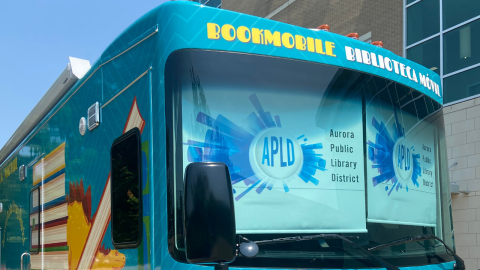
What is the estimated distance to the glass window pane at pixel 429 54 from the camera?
12641 millimetres

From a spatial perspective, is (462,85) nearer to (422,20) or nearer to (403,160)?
(422,20)

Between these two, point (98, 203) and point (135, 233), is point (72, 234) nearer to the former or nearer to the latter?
point (98, 203)

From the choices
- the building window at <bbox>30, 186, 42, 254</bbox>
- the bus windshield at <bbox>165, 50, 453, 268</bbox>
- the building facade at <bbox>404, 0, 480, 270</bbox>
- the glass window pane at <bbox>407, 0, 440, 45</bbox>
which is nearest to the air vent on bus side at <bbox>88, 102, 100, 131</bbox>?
the bus windshield at <bbox>165, 50, 453, 268</bbox>

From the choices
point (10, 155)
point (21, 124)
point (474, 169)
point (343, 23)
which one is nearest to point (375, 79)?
point (21, 124)

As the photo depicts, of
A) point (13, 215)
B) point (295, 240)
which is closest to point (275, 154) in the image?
point (295, 240)

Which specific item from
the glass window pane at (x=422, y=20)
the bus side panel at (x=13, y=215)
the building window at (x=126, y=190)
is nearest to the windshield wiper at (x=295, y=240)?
the building window at (x=126, y=190)

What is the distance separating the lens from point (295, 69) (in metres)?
3.03

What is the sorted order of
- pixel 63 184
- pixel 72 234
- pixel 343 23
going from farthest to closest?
pixel 343 23 < pixel 63 184 < pixel 72 234

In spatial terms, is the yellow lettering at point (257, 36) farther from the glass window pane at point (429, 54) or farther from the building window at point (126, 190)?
the glass window pane at point (429, 54)

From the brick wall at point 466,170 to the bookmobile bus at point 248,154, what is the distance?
28.9 ft

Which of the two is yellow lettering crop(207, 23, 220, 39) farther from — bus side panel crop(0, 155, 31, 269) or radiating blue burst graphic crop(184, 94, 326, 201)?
bus side panel crop(0, 155, 31, 269)

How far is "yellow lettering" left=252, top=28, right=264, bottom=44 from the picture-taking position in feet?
9.52

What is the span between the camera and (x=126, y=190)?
2.88m

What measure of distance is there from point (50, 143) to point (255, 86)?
2369 mm
